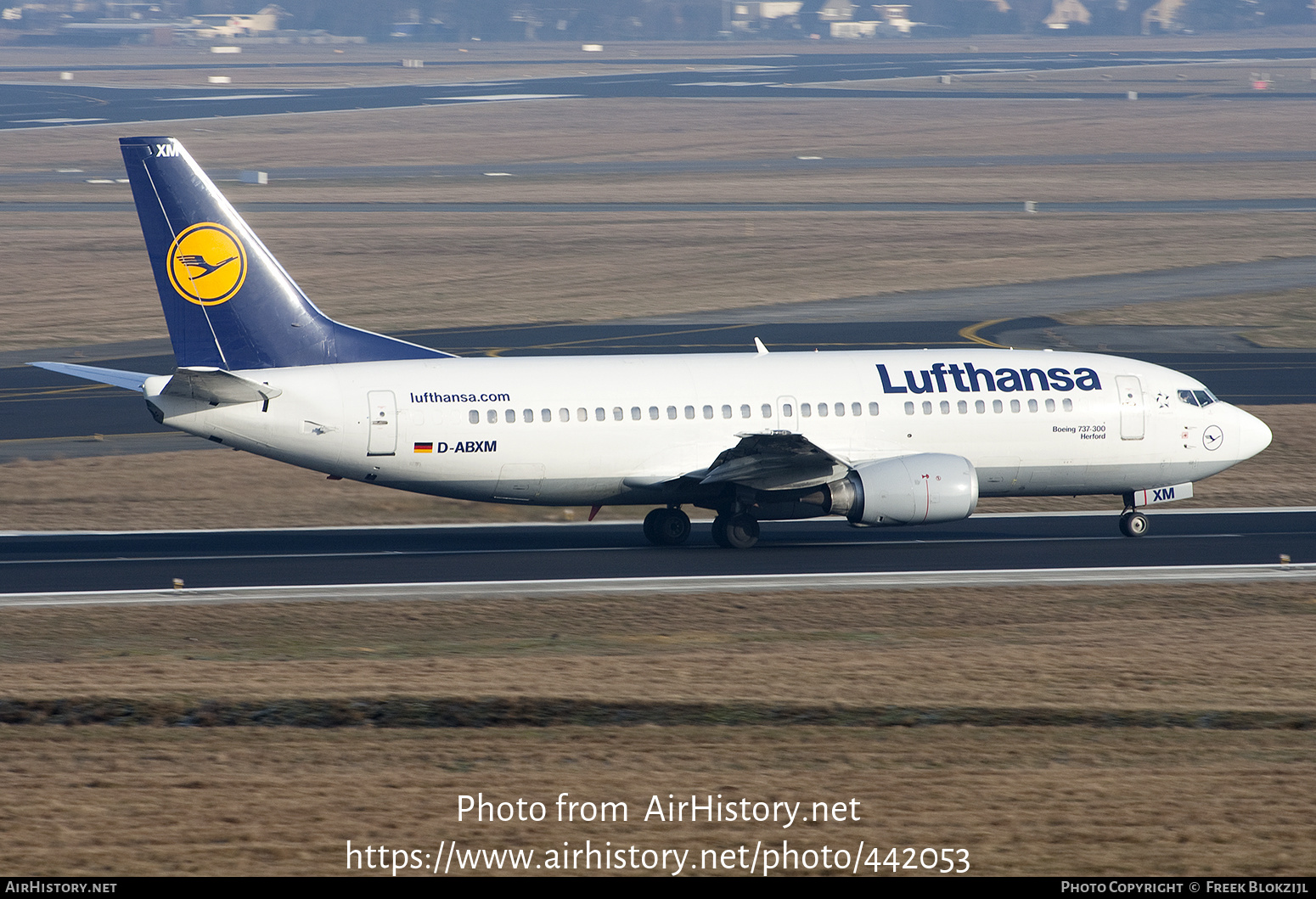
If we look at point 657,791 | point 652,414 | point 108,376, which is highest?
point 108,376

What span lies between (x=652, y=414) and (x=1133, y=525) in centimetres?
1221

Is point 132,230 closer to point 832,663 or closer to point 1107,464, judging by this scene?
point 1107,464

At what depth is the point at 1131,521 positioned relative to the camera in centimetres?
3878

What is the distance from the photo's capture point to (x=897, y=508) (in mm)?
35250

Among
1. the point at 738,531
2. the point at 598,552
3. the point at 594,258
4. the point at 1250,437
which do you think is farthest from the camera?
the point at 594,258

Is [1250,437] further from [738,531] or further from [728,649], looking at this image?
[728,649]

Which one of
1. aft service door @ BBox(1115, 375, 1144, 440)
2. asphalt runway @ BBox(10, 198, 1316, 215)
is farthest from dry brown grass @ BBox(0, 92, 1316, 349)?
aft service door @ BBox(1115, 375, 1144, 440)

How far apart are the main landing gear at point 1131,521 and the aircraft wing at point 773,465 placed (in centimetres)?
758

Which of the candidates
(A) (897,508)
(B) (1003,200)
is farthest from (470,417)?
(B) (1003,200)

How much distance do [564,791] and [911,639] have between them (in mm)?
11237

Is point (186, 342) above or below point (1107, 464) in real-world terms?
above

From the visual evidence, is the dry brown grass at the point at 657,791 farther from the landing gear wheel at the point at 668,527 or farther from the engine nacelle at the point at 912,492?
the landing gear wheel at the point at 668,527

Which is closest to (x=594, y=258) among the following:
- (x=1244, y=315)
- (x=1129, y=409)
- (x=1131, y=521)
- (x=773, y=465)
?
(x=1244, y=315)

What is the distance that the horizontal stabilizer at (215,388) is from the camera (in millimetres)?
32812
